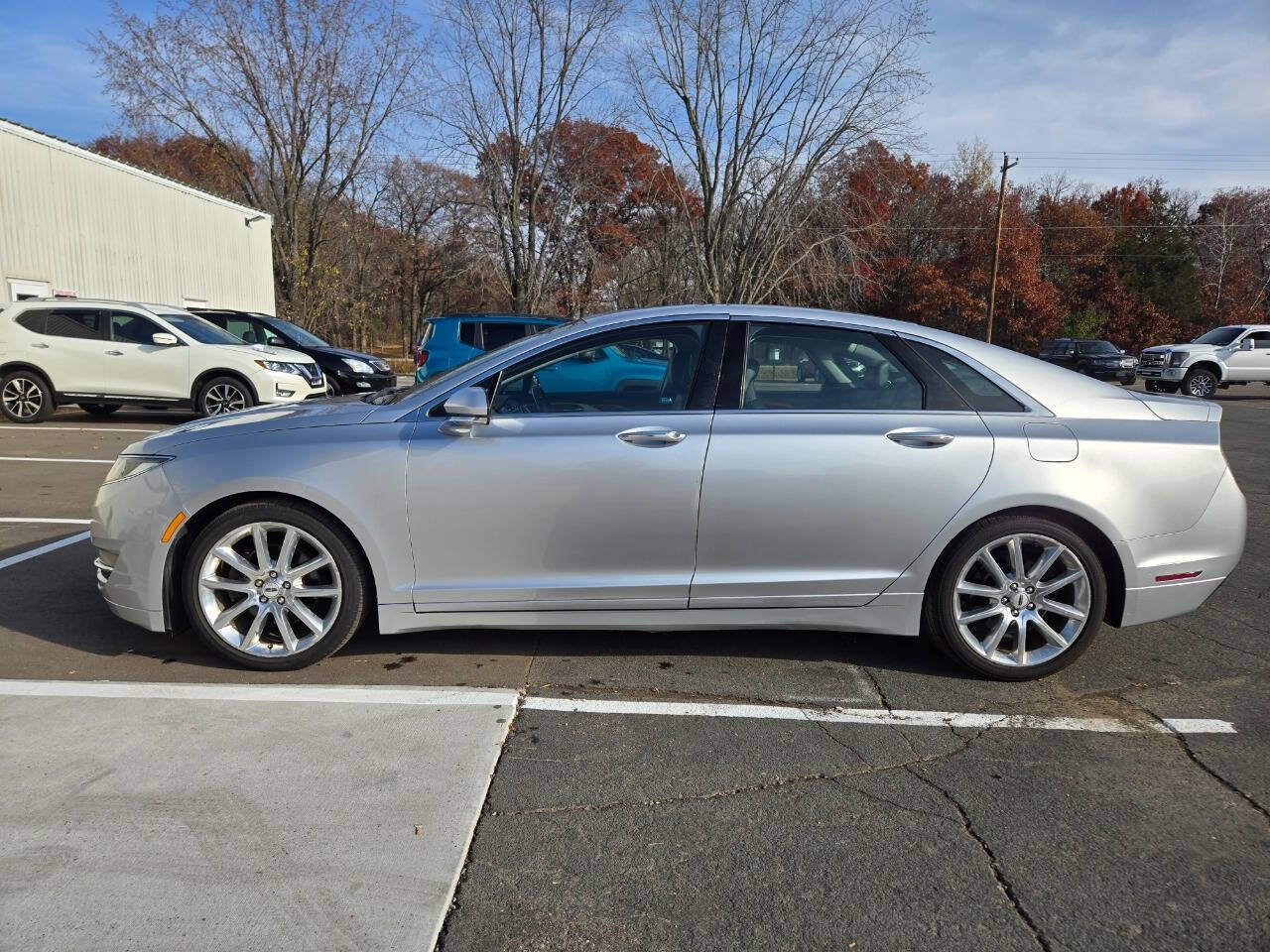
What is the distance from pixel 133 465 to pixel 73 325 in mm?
10137

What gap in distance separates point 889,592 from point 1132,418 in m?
1.32

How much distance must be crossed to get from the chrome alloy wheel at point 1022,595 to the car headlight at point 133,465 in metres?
3.49

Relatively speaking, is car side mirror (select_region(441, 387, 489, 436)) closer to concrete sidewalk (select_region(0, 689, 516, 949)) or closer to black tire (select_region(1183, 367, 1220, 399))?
concrete sidewalk (select_region(0, 689, 516, 949))

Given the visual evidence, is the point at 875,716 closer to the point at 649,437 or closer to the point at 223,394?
the point at 649,437

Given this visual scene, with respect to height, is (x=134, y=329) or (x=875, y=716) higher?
(x=134, y=329)

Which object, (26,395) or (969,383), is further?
(26,395)

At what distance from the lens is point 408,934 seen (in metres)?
2.20

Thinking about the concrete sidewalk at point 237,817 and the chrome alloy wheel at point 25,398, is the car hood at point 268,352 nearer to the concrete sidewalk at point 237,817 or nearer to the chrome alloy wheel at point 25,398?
the chrome alloy wheel at point 25,398

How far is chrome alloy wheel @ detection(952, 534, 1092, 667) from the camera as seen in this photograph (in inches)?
149

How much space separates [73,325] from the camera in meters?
12.2

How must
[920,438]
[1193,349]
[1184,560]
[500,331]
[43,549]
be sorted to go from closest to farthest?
1. [920,438]
2. [1184,560]
3. [43,549]
4. [500,331]
5. [1193,349]

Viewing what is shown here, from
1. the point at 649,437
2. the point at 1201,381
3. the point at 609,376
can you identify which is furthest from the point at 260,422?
the point at 1201,381

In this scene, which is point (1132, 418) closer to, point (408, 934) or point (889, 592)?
point (889, 592)

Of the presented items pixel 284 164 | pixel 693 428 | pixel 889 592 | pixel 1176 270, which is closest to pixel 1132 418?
pixel 889 592
